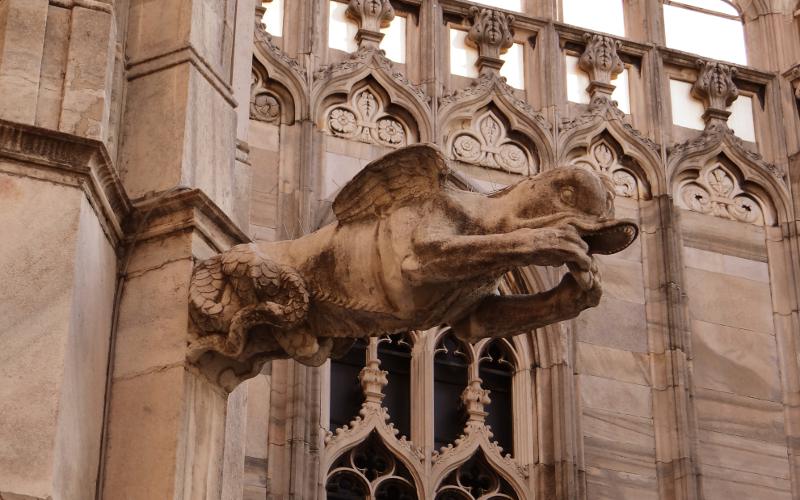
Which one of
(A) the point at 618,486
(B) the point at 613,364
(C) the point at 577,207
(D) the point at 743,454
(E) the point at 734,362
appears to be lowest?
(C) the point at 577,207

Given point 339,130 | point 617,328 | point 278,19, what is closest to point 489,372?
point 617,328

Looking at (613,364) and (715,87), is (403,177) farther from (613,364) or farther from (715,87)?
(715,87)

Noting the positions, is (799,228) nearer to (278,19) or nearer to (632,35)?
(632,35)

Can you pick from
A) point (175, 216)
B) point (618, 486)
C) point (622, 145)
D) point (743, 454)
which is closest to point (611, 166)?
point (622, 145)

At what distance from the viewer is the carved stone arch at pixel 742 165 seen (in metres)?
14.4

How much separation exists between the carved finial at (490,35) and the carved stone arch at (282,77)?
1.47 m

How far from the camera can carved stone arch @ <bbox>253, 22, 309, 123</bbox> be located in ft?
43.3

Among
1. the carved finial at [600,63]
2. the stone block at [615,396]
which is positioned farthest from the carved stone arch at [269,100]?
the stone block at [615,396]

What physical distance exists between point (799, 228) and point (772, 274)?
48 centimetres

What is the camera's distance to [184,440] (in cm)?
591

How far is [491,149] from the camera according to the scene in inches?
543

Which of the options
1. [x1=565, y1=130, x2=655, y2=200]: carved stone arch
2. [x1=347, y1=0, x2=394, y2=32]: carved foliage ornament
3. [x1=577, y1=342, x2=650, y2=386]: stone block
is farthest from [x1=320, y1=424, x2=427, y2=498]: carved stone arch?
[x1=347, y1=0, x2=394, y2=32]: carved foliage ornament

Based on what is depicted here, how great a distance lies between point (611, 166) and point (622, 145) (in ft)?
0.55

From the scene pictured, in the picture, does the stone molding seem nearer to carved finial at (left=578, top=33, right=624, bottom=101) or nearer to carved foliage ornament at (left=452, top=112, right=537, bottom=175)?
carved foliage ornament at (left=452, top=112, right=537, bottom=175)
